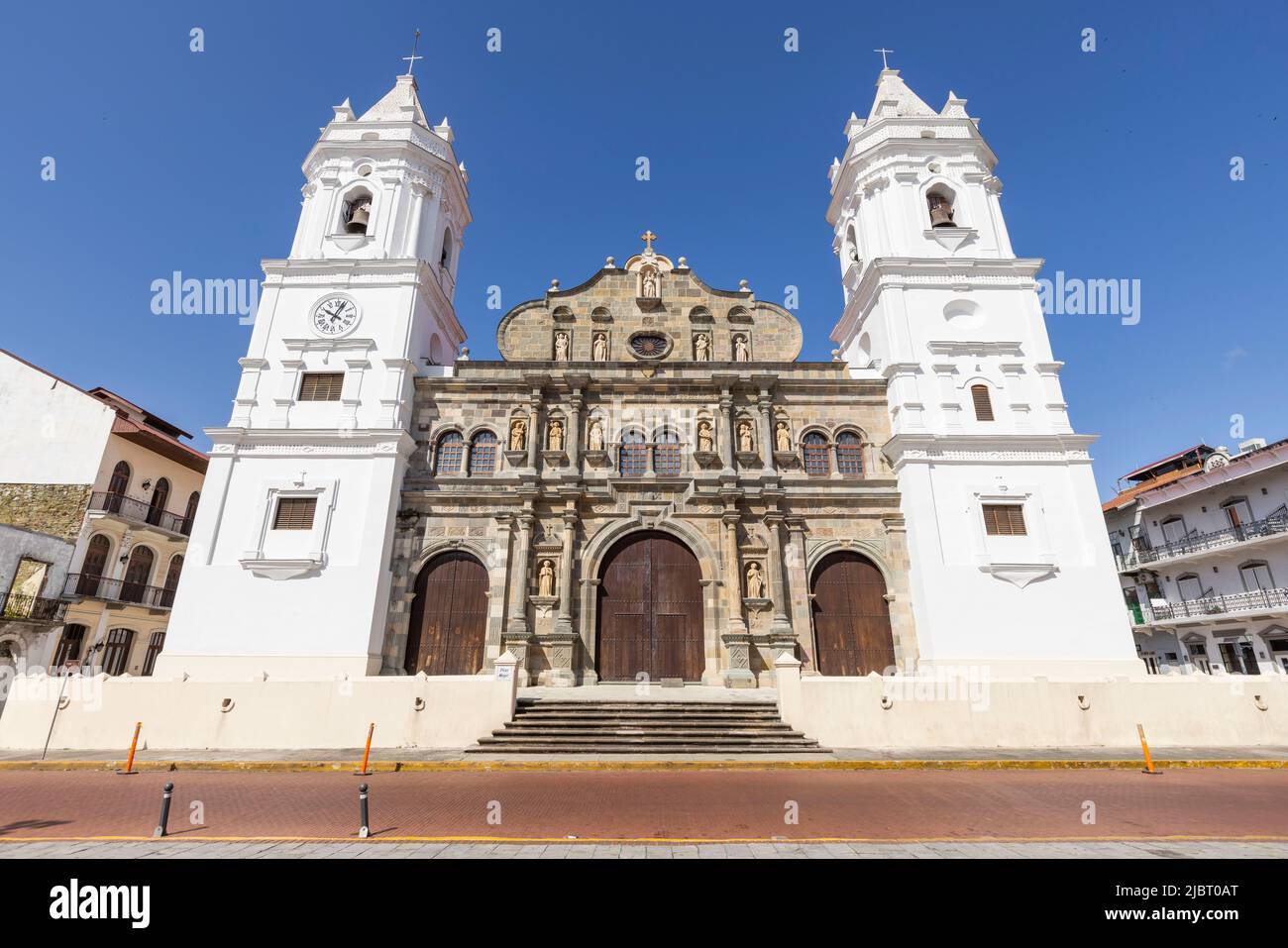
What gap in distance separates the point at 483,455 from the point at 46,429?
19.1 meters

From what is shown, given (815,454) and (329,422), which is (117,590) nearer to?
(329,422)

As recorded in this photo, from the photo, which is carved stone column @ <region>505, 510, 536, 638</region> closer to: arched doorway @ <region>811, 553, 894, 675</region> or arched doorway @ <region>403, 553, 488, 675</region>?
arched doorway @ <region>403, 553, 488, 675</region>

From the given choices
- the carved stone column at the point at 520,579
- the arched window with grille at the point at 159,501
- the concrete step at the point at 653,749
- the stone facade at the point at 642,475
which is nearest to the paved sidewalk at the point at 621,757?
the concrete step at the point at 653,749

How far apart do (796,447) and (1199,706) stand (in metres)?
12.1

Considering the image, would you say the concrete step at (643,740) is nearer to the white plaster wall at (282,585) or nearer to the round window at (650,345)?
the white plaster wall at (282,585)

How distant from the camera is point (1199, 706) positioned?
539 inches

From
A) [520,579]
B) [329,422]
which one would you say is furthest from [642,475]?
[329,422]

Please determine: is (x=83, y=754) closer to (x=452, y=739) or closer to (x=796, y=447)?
(x=452, y=739)

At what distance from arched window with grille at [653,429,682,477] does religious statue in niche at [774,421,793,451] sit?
3477 mm

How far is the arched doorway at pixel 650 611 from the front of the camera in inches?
721

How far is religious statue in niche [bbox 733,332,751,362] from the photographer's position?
73.4 feet

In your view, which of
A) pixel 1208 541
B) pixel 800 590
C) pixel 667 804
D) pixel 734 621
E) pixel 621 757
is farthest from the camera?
pixel 1208 541

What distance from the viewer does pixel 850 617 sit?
18.7 meters
